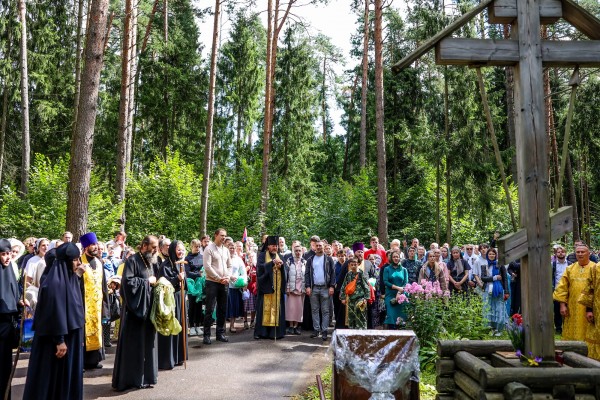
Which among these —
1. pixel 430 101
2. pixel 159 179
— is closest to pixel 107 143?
pixel 159 179

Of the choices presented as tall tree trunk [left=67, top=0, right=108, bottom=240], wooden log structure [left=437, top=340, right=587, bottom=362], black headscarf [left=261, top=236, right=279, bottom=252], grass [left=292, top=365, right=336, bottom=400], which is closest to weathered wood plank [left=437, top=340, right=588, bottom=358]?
wooden log structure [left=437, top=340, right=587, bottom=362]

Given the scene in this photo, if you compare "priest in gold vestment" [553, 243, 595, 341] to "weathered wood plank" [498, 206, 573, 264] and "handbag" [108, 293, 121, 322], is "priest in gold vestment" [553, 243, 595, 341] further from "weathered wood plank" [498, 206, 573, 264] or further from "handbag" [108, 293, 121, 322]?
"handbag" [108, 293, 121, 322]

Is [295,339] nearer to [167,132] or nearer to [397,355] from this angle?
[397,355]

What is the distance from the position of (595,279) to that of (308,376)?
4647mm

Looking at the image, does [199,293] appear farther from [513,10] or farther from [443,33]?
[513,10]

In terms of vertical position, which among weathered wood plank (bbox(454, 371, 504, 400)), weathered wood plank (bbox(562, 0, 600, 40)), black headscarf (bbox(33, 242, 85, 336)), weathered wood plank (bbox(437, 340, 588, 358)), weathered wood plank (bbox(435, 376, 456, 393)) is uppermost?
weathered wood plank (bbox(562, 0, 600, 40))

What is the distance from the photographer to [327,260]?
11.8m

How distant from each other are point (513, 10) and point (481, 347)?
10.8 feet

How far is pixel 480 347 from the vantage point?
5.45 meters

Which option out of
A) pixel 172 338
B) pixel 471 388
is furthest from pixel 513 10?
pixel 172 338

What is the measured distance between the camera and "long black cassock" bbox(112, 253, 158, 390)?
24.0ft

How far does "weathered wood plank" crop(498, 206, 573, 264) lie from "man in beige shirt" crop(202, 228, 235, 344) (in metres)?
6.88

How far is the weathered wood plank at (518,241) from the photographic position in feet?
15.4

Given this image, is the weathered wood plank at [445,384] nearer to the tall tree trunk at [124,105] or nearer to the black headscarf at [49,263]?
the black headscarf at [49,263]
